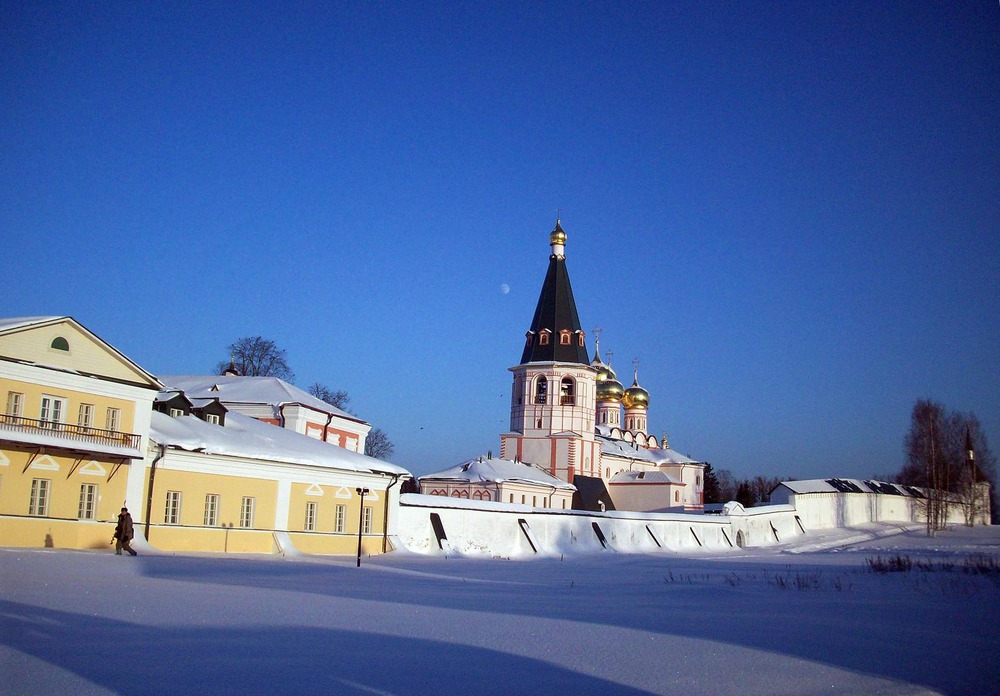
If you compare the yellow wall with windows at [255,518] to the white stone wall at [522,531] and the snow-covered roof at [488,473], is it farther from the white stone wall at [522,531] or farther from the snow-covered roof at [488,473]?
the snow-covered roof at [488,473]

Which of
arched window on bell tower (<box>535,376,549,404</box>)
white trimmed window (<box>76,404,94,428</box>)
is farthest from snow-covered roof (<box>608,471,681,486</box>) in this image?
white trimmed window (<box>76,404,94,428</box>)

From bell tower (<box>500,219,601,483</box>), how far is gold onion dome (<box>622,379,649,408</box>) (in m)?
22.0

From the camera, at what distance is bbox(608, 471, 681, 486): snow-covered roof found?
66375 mm

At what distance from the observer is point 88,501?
1939 centimetres

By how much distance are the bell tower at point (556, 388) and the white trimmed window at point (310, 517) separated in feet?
116

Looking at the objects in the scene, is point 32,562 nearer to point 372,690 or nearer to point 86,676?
point 86,676

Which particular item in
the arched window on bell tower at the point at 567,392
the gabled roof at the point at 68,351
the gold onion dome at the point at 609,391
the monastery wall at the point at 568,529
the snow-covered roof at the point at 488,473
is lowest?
the monastery wall at the point at 568,529

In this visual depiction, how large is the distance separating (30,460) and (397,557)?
31.5ft

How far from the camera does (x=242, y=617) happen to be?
879 centimetres

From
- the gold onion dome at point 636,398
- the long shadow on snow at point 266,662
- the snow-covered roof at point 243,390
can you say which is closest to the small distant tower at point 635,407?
the gold onion dome at point 636,398

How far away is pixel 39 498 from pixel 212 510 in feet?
13.9

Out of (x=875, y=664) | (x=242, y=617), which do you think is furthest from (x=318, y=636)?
(x=875, y=664)

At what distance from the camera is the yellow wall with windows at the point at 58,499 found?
706 inches

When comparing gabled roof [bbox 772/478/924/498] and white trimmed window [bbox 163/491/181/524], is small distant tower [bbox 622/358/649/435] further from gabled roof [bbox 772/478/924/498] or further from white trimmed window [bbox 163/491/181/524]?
white trimmed window [bbox 163/491/181/524]
